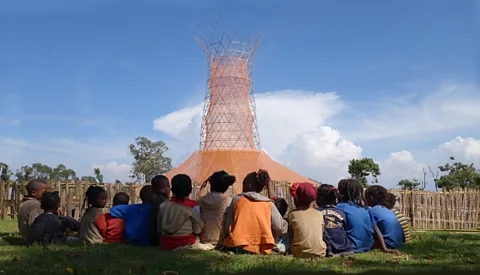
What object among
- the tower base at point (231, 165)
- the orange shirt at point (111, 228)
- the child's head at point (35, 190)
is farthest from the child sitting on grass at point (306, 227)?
the tower base at point (231, 165)

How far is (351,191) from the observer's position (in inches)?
257

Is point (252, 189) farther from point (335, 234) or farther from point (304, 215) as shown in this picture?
point (335, 234)

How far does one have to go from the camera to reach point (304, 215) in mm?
5816

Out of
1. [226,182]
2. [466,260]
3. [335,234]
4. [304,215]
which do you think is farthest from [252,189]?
[466,260]

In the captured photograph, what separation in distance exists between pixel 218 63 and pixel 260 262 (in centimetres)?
2290

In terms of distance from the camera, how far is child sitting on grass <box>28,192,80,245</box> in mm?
6387

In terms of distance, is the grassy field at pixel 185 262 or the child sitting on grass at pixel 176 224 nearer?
the grassy field at pixel 185 262

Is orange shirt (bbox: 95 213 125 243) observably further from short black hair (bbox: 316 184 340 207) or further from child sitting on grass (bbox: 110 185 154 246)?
short black hair (bbox: 316 184 340 207)

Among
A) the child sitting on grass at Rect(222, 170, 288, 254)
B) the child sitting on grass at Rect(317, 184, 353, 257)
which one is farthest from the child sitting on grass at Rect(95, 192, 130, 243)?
the child sitting on grass at Rect(317, 184, 353, 257)

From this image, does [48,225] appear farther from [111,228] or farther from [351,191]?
[351,191]

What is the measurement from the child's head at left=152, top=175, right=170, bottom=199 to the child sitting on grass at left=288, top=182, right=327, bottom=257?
2.03 metres

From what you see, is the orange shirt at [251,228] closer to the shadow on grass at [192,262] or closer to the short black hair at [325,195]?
the shadow on grass at [192,262]

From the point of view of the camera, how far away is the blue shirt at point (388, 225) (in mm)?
6582

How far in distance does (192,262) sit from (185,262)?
0.27 ft
